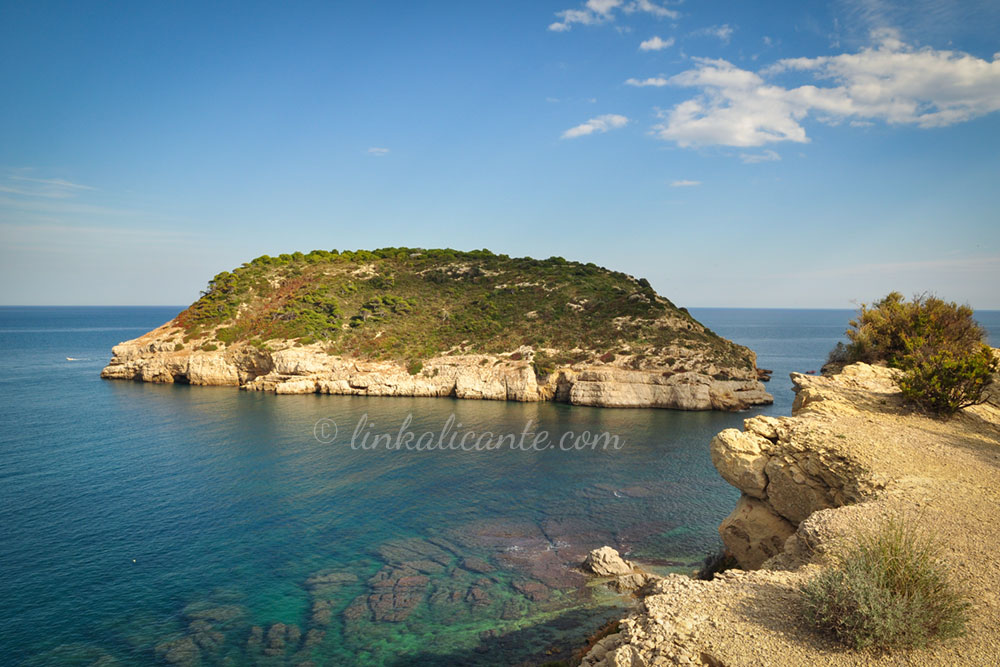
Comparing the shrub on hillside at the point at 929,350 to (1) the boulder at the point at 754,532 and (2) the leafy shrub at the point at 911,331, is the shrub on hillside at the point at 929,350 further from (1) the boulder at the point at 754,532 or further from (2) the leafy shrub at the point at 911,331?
(1) the boulder at the point at 754,532

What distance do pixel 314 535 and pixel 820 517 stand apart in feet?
66.3

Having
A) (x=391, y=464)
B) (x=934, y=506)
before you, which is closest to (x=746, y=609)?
(x=934, y=506)

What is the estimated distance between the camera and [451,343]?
6297cm

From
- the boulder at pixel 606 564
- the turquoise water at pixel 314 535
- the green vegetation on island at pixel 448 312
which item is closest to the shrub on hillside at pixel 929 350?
the turquoise water at pixel 314 535

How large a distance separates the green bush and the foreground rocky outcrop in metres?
0.22

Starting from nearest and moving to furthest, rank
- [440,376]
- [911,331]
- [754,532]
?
[754,532] → [911,331] → [440,376]

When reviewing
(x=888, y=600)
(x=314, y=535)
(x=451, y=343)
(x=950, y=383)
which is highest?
(x=950, y=383)

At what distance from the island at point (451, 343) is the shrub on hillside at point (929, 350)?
2020 centimetres

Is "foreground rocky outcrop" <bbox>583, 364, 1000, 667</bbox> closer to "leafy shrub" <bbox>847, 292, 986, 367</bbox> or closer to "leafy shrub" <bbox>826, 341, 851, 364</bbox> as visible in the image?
"leafy shrub" <bbox>847, 292, 986, 367</bbox>

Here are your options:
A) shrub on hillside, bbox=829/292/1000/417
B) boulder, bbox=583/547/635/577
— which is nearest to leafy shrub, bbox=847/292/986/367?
shrub on hillside, bbox=829/292/1000/417

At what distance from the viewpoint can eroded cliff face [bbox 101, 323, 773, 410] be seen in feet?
168

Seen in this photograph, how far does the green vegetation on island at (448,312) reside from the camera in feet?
193

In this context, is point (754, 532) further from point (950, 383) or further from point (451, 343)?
point (451, 343)

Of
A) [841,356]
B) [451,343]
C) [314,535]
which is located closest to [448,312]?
[451,343]
